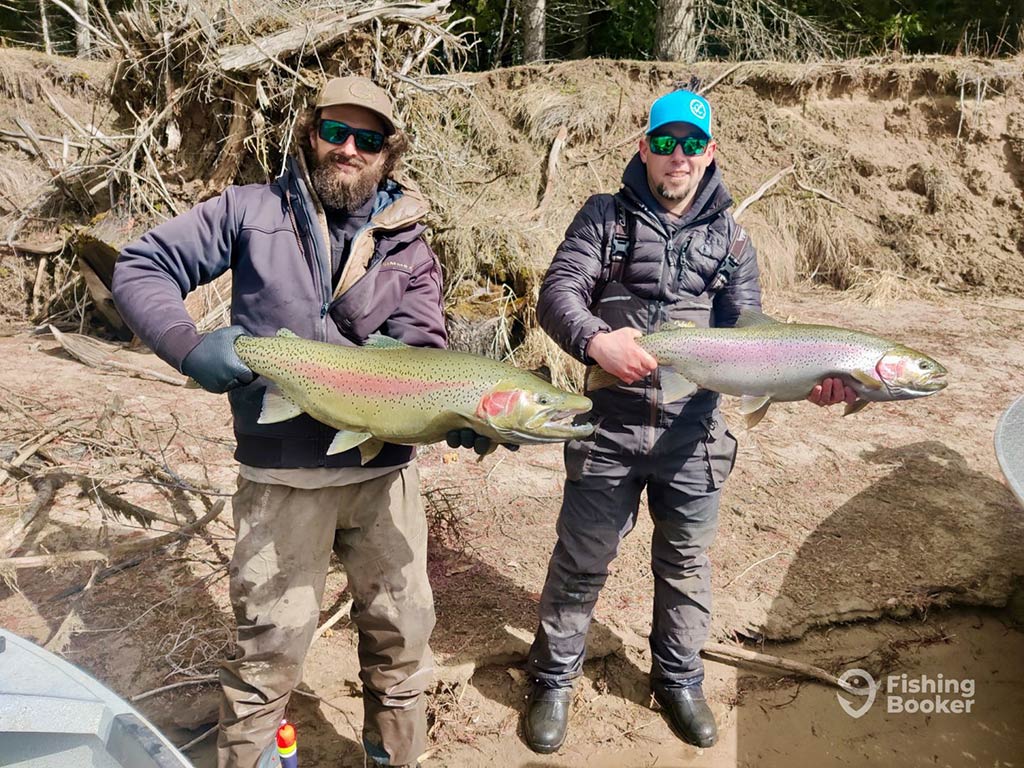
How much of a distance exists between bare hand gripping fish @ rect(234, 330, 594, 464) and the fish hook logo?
288 centimetres

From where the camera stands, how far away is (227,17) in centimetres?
888

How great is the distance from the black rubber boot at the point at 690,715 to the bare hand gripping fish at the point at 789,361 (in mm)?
1776

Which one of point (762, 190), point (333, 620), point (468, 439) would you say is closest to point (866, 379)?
point (468, 439)

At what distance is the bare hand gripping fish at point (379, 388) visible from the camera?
262 cm

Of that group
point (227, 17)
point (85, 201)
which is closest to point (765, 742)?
point (227, 17)

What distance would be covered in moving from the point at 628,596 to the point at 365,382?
2936 mm

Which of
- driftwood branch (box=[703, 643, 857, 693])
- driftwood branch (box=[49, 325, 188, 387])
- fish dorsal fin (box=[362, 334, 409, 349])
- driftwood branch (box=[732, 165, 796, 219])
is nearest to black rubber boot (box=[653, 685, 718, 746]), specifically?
driftwood branch (box=[703, 643, 857, 693])

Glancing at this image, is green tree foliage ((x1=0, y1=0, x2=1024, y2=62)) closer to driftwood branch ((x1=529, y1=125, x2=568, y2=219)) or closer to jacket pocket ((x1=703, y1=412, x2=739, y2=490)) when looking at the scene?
driftwood branch ((x1=529, y1=125, x2=568, y2=219))

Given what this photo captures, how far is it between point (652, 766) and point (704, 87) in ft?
41.5

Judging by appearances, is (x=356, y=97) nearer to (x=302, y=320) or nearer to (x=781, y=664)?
(x=302, y=320)

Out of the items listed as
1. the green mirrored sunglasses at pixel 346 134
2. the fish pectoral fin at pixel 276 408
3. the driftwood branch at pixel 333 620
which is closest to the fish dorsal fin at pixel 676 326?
the green mirrored sunglasses at pixel 346 134

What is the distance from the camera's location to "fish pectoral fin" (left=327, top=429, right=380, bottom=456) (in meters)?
2.66

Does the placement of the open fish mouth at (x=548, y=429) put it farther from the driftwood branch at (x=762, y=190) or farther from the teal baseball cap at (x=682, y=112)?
the driftwood branch at (x=762, y=190)

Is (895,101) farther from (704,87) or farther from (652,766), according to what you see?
(652,766)
